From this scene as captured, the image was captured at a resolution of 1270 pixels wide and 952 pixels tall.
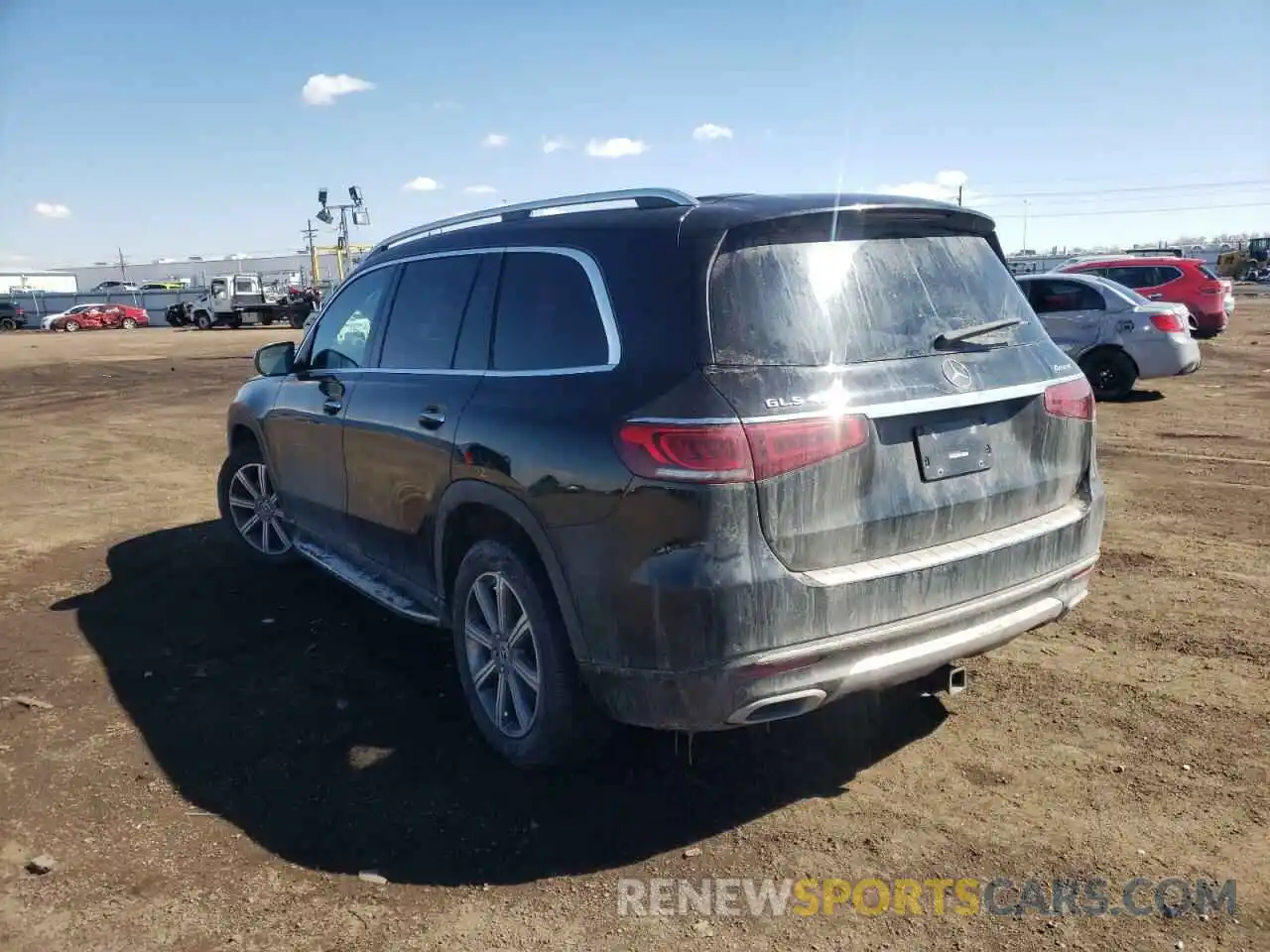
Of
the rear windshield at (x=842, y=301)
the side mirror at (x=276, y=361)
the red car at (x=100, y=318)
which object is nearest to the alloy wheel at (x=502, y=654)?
the rear windshield at (x=842, y=301)

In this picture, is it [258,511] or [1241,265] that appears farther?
[1241,265]

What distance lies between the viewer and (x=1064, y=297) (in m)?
13.3

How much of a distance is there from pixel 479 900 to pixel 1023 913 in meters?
1.54

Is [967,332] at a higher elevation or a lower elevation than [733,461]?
higher

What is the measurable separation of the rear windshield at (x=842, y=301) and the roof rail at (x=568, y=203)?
1.37 feet

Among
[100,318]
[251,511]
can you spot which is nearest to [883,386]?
[251,511]

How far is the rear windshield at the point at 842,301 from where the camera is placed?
3066 mm

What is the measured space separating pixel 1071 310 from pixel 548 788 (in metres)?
11.7

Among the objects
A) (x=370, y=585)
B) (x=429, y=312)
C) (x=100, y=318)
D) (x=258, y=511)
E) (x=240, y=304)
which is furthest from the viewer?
(x=100, y=318)

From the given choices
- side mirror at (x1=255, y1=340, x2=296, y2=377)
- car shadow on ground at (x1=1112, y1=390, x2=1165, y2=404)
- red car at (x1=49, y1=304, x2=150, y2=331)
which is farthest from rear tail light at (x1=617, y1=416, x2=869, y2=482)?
red car at (x1=49, y1=304, x2=150, y2=331)

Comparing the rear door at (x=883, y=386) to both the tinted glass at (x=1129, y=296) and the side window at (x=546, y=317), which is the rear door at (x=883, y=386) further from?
the tinted glass at (x=1129, y=296)

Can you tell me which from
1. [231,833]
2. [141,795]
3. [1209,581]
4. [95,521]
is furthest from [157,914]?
[95,521]

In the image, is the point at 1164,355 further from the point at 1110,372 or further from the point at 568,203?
the point at 568,203

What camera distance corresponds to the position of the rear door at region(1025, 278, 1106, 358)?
42.2 ft
